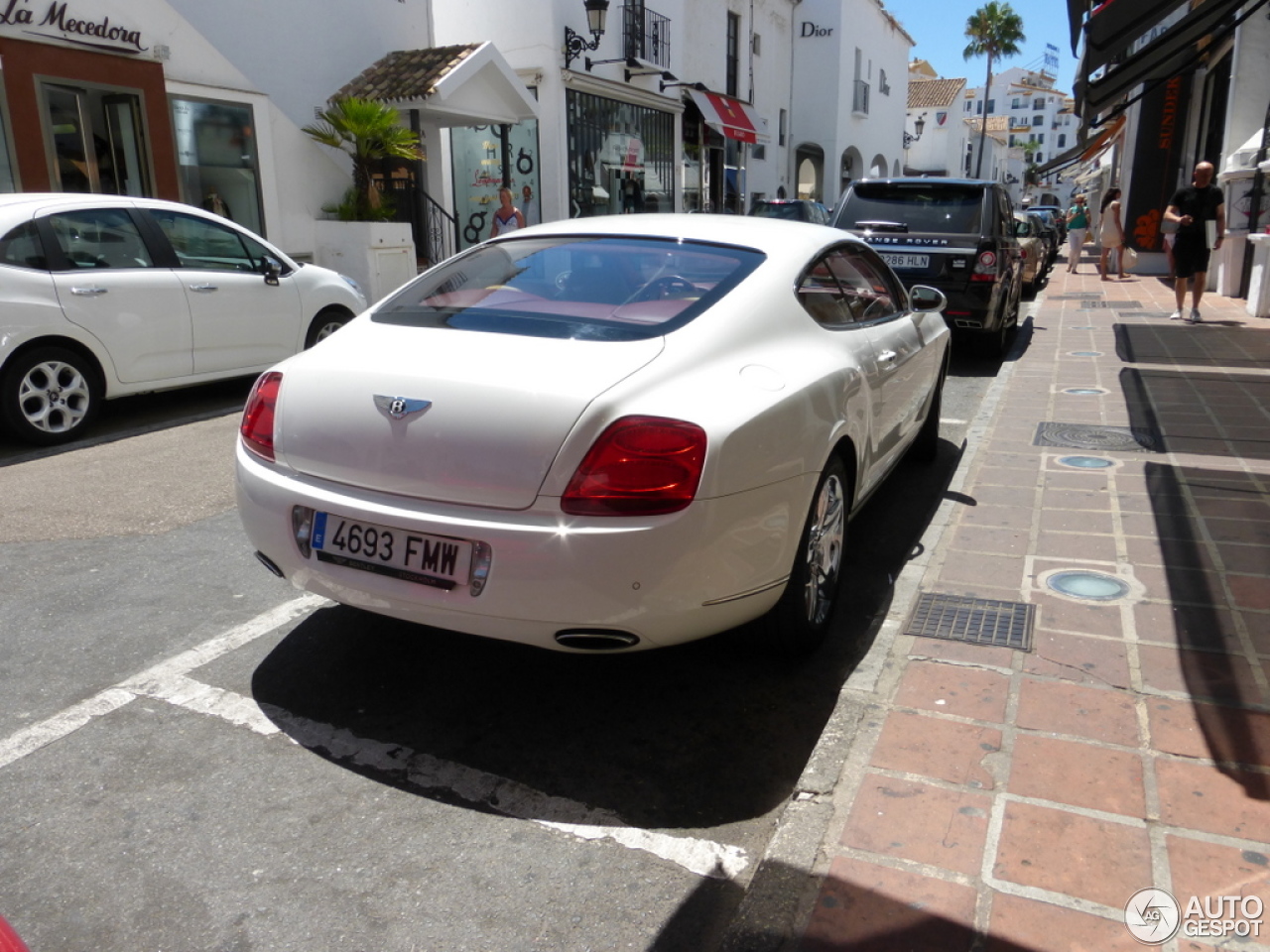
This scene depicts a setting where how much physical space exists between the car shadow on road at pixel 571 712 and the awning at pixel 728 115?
23919 millimetres

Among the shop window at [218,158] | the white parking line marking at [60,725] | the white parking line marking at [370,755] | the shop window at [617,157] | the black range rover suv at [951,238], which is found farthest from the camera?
the shop window at [617,157]

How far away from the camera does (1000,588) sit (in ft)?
13.7

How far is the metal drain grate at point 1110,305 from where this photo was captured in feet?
48.0

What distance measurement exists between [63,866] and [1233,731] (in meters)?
3.23

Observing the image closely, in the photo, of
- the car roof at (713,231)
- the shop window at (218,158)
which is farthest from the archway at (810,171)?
the car roof at (713,231)

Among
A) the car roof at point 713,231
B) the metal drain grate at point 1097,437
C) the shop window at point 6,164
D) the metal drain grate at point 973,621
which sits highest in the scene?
the shop window at point 6,164

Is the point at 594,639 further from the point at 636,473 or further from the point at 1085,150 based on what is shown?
the point at 1085,150

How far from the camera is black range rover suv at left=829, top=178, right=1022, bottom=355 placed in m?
9.62

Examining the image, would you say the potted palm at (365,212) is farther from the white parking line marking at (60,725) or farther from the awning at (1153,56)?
the white parking line marking at (60,725)

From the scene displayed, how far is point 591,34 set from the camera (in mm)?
20719

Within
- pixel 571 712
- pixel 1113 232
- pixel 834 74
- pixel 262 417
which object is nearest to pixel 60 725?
pixel 262 417

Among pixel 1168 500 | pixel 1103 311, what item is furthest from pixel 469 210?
pixel 1168 500

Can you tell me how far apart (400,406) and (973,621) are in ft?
7.49

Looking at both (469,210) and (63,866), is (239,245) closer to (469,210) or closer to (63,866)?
(63,866)
